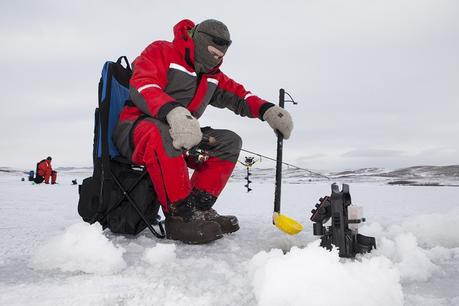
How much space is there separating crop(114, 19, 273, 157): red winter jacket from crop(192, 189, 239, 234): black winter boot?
25.0 inches

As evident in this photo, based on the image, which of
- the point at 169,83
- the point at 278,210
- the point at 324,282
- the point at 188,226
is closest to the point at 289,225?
the point at 278,210

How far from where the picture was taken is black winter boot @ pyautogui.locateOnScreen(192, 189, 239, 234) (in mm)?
2570

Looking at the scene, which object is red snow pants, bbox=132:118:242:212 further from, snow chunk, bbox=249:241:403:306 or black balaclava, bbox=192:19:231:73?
snow chunk, bbox=249:241:403:306

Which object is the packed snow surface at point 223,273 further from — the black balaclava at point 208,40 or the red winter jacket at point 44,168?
the red winter jacket at point 44,168

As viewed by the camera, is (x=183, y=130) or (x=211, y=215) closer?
(x=183, y=130)

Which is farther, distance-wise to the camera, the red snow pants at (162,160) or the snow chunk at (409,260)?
the red snow pants at (162,160)

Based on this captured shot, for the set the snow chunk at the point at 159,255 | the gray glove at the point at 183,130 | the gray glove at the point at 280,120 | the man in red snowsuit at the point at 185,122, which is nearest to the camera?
the snow chunk at the point at 159,255

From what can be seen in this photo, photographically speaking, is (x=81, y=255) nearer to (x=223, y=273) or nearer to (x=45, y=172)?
(x=223, y=273)

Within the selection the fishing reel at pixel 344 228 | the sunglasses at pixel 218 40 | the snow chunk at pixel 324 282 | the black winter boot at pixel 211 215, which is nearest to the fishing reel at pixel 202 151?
the black winter boot at pixel 211 215

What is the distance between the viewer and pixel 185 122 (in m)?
2.02

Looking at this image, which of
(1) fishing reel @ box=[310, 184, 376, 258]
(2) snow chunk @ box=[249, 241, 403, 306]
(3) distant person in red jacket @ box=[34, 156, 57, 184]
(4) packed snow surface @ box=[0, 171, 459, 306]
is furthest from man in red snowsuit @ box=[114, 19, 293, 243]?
(3) distant person in red jacket @ box=[34, 156, 57, 184]

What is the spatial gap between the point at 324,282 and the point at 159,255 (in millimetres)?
844

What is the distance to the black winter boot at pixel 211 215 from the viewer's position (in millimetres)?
2570

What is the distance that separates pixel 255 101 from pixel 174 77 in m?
0.81
